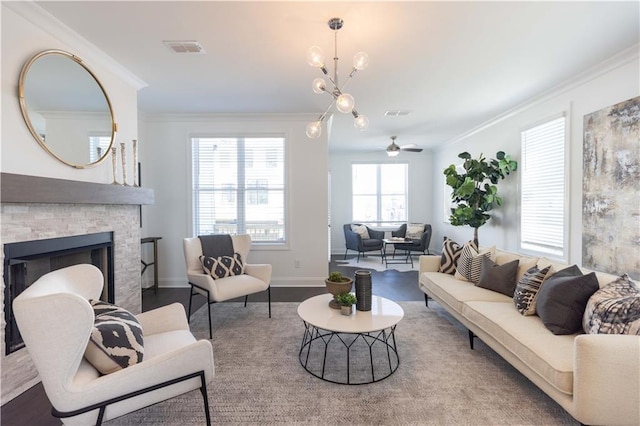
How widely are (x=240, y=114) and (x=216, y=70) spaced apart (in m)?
1.52

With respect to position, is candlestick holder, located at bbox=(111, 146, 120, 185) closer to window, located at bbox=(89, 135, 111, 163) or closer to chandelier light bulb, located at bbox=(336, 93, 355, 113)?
window, located at bbox=(89, 135, 111, 163)

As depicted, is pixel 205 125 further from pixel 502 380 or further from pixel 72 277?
pixel 502 380

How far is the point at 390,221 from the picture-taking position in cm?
809

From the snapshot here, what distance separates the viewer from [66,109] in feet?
8.08

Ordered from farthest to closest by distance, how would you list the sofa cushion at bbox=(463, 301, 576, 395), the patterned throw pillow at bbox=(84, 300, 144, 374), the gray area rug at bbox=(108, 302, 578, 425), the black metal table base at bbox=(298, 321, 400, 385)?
the black metal table base at bbox=(298, 321, 400, 385) < the gray area rug at bbox=(108, 302, 578, 425) < the sofa cushion at bbox=(463, 301, 576, 395) < the patterned throw pillow at bbox=(84, 300, 144, 374)

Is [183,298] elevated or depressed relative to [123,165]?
depressed

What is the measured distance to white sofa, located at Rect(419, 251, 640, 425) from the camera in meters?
1.46

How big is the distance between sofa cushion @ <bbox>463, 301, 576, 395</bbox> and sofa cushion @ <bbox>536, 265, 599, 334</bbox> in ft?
0.21

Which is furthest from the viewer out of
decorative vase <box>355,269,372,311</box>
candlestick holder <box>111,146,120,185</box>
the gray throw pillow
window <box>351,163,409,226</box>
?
window <box>351,163,409,226</box>

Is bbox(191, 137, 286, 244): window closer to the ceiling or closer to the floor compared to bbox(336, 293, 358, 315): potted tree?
closer to the ceiling

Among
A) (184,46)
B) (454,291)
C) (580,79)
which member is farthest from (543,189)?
(184,46)

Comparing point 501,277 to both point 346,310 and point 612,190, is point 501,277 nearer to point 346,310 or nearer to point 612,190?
point 612,190

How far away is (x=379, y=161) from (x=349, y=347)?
631 centimetres

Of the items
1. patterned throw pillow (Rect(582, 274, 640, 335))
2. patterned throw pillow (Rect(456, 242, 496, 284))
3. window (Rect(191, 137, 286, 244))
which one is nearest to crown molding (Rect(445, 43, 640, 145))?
patterned throw pillow (Rect(456, 242, 496, 284))
